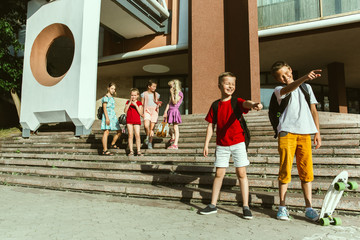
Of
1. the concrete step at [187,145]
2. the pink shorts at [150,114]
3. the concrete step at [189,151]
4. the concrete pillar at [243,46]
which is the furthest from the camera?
the concrete pillar at [243,46]

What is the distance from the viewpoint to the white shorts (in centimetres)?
304

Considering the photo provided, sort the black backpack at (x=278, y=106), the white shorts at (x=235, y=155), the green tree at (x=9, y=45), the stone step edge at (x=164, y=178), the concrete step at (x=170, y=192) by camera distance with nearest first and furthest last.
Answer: the black backpack at (x=278, y=106)
the white shorts at (x=235, y=155)
the concrete step at (x=170, y=192)
the stone step edge at (x=164, y=178)
the green tree at (x=9, y=45)

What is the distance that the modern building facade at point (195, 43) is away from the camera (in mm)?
9672

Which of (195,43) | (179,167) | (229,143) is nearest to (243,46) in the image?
(195,43)

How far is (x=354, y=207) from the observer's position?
2.99 metres

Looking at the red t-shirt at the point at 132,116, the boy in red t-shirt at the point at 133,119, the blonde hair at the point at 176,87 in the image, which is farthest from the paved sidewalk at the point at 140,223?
the blonde hair at the point at 176,87

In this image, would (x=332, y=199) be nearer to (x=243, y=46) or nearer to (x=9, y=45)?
(x=243, y=46)

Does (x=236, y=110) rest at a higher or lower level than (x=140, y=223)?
higher

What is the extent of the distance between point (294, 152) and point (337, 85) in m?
12.8

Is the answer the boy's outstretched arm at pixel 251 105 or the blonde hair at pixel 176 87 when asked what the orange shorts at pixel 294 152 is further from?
the blonde hair at pixel 176 87

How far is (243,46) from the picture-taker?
35.5ft

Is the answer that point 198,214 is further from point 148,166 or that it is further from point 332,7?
point 332,7

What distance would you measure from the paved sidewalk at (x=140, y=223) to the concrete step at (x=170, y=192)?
0.17 metres

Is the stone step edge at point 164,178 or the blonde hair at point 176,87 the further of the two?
the blonde hair at point 176,87
